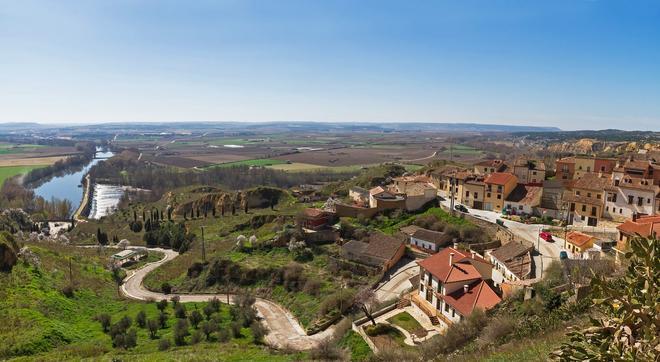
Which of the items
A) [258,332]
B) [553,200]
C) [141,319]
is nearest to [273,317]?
[258,332]

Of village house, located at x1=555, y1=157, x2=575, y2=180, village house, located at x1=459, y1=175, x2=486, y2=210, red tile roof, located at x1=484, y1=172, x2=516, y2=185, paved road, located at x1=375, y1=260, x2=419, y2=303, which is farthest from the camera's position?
village house, located at x1=555, y1=157, x2=575, y2=180

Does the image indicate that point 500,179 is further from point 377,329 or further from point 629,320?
point 629,320

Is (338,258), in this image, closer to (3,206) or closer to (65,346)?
(65,346)

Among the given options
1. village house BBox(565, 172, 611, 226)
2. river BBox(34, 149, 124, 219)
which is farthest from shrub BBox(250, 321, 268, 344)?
river BBox(34, 149, 124, 219)

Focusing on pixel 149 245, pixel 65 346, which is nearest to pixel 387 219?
pixel 65 346

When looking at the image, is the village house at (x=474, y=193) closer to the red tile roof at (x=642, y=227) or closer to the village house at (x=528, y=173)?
the village house at (x=528, y=173)

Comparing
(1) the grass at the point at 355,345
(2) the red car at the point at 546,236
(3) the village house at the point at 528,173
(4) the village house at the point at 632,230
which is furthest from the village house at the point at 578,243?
(3) the village house at the point at 528,173

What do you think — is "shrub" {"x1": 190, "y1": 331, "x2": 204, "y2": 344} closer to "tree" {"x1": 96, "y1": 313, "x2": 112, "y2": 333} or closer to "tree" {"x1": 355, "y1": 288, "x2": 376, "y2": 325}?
"tree" {"x1": 96, "y1": 313, "x2": 112, "y2": 333}
